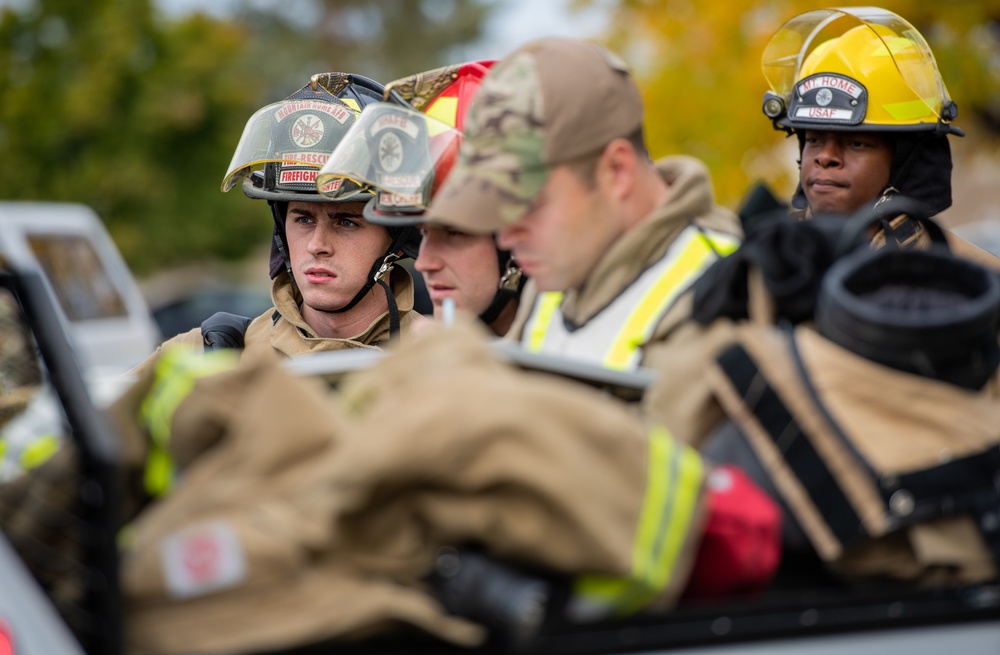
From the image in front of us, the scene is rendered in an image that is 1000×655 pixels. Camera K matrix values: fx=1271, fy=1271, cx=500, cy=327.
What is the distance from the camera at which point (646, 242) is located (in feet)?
9.57

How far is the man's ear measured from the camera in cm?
286

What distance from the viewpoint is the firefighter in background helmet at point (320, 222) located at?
4.41 meters

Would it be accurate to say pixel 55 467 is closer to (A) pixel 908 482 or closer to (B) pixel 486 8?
(A) pixel 908 482

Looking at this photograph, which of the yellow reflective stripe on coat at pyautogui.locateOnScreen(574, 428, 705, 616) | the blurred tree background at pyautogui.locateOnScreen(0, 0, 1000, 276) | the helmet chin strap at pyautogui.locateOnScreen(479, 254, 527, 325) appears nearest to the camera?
the yellow reflective stripe on coat at pyautogui.locateOnScreen(574, 428, 705, 616)

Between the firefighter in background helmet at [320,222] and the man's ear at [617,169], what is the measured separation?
1.57 meters

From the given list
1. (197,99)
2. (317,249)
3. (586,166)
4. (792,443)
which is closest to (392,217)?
(317,249)

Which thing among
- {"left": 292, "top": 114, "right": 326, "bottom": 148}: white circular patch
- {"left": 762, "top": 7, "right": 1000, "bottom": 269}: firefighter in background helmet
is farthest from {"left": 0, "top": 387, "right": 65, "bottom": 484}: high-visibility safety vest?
{"left": 762, "top": 7, "right": 1000, "bottom": 269}: firefighter in background helmet

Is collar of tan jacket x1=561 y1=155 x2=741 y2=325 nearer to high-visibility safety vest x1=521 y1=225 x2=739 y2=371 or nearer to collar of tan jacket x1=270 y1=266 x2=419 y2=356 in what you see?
high-visibility safety vest x1=521 y1=225 x2=739 y2=371

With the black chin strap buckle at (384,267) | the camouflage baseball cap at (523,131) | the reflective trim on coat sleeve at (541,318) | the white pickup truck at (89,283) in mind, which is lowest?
the white pickup truck at (89,283)

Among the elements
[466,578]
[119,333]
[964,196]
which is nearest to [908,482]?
[466,578]

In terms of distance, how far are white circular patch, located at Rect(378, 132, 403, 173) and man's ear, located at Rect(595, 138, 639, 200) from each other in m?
0.99

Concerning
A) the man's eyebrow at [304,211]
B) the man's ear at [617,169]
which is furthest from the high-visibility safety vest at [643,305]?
the man's eyebrow at [304,211]

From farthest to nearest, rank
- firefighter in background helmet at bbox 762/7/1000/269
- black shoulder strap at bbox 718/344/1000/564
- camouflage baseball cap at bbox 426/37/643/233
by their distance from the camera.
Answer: firefighter in background helmet at bbox 762/7/1000/269, camouflage baseball cap at bbox 426/37/643/233, black shoulder strap at bbox 718/344/1000/564

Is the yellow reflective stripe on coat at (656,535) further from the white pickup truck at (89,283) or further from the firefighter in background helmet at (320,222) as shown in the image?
the white pickup truck at (89,283)
